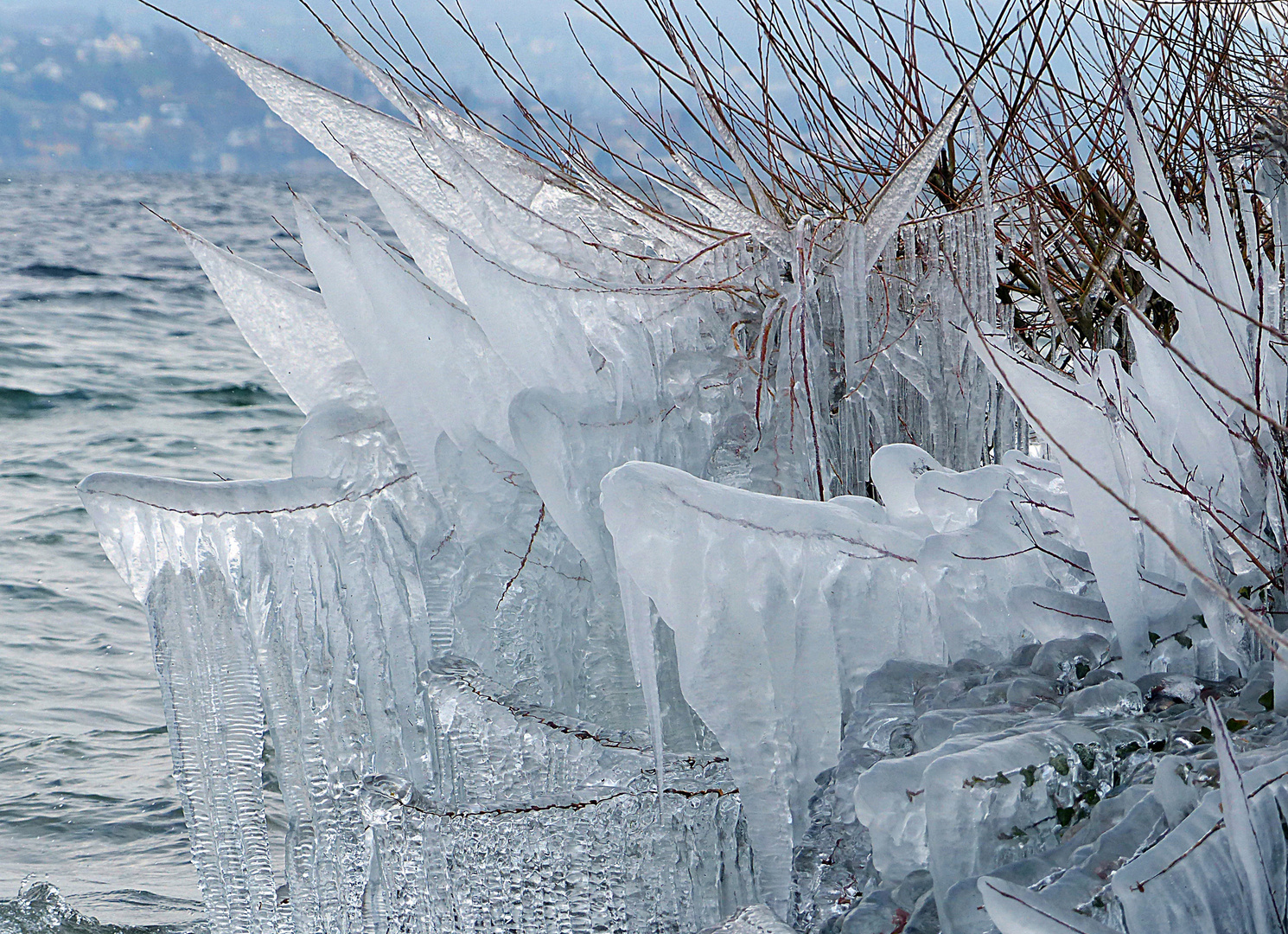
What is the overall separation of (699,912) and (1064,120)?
230 cm

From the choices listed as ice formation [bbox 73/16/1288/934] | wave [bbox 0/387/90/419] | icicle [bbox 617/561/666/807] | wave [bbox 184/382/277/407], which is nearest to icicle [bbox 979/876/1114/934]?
ice formation [bbox 73/16/1288/934]

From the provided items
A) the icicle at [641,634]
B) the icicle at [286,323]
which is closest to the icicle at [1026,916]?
the icicle at [641,634]

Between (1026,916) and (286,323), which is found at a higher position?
(286,323)

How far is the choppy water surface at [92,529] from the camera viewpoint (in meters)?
3.54

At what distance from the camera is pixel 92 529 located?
6816 millimetres

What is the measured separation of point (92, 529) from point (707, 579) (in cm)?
616

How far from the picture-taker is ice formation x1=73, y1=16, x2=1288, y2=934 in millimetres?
1435

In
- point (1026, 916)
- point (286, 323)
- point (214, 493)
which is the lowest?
point (1026, 916)

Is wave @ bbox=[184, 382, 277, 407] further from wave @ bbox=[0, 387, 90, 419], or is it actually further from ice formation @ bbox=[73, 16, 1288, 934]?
ice formation @ bbox=[73, 16, 1288, 934]

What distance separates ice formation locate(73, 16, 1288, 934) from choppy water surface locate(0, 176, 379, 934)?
1.40 meters

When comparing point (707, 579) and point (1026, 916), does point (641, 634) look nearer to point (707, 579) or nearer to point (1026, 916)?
point (707, 579)

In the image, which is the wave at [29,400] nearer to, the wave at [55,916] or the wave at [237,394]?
the wave at [237,394]

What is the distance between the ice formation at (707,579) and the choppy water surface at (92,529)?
1.40m

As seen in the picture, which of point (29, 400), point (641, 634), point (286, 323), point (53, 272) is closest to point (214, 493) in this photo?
point (286, 323)
